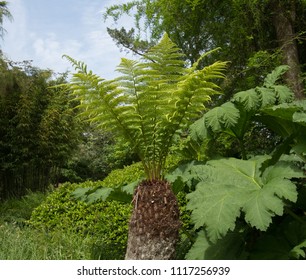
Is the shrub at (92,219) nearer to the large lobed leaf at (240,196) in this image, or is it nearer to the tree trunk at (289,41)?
the large lobed leaf at (240,196)

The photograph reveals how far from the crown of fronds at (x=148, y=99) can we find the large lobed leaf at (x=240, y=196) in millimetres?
506

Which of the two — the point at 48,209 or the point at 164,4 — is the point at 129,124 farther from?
the point at 164,4

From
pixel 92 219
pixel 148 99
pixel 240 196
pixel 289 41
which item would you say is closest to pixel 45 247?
pixel 92 219

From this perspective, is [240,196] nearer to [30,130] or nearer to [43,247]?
[43,247]

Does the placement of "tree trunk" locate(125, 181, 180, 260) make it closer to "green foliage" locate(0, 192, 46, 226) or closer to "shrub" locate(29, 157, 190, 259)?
"shrub" locate(29, 157, 190, 259)

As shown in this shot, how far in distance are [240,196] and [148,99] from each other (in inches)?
39.7

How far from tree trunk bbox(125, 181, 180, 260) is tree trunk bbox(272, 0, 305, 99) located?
2885 mm

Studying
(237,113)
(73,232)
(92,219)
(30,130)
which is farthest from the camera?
(30,130)

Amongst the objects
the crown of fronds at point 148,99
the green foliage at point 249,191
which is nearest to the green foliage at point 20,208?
the crown of fronds at point 148,99

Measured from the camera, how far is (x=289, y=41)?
16.8ft

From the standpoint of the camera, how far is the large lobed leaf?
2.05 metres

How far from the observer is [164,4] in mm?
6262

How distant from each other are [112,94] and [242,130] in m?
1.05
